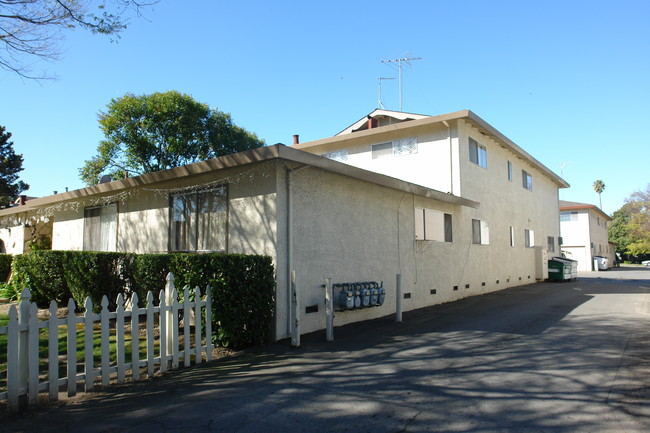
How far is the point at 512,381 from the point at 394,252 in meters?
5.65

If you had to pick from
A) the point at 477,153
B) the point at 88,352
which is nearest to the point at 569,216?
the point at 477,153

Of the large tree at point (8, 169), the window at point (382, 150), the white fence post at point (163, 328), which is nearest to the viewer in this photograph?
the white fence post at point (163, 328)

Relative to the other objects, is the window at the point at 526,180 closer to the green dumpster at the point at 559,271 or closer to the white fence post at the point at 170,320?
the green dumpster at the point at 559,271

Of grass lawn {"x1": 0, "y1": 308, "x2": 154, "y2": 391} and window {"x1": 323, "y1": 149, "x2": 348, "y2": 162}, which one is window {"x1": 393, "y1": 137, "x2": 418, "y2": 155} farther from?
grass lawn {"x1": 0, "y1": 308, "x2": 154, "y2": 391}

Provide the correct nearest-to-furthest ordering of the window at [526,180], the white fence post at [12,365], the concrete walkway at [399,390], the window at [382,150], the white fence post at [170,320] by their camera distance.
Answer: the concrete walkway at [399,390]
the white fence post at [12,365]
the white fence post at [170,320]
the window at [382,150]
the window at [526,180]

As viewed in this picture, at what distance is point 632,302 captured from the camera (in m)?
12.8

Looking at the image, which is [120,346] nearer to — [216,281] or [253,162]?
[216,281]

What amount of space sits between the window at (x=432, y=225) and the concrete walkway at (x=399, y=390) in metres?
4.28

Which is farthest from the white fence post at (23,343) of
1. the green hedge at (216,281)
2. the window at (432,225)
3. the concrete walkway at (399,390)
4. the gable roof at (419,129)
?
the gable roof at (419,129)

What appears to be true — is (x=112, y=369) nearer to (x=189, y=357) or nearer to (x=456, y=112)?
(x=189, y=357)

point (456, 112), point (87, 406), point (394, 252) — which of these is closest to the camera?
point (87, 406)

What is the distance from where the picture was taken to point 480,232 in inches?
627

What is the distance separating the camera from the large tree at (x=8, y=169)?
37344 millimetres

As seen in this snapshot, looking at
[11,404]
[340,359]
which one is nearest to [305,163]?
[340,359]
